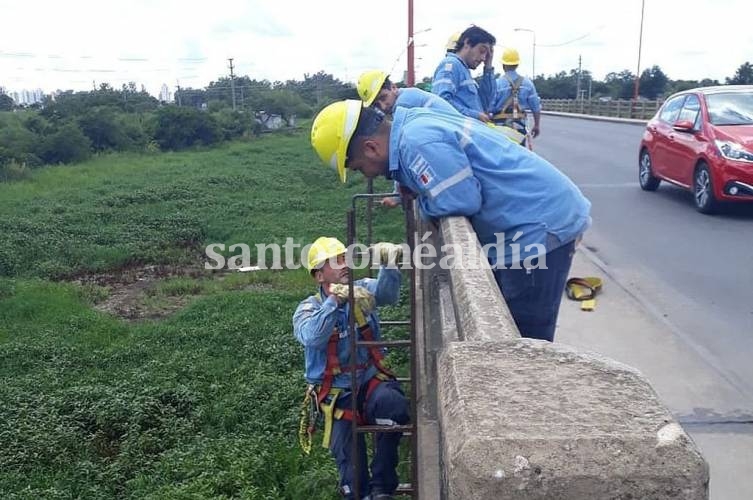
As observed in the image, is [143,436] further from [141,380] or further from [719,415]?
[719,415]

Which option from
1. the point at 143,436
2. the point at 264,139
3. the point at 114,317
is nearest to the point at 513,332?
the point at 143,436

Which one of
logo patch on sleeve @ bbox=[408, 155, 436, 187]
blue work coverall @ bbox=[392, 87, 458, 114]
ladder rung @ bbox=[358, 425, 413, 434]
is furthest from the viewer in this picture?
blue work coverall @ bbox=[392, 87, 458, 114]

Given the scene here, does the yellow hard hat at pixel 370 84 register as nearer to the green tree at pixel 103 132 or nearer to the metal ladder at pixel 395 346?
the metal ladder at pixel 395 346

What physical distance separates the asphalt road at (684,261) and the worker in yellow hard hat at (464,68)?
6.80 feet

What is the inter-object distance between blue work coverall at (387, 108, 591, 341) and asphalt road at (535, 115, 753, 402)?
1.65 meters

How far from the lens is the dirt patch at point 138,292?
8.99 m

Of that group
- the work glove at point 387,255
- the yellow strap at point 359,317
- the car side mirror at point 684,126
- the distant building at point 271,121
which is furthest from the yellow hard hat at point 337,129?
the distant building at point 271,121

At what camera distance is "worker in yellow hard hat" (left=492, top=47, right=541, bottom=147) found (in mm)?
8969

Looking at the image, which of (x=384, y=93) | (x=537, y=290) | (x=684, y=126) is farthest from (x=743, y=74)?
(x=537, y=290)

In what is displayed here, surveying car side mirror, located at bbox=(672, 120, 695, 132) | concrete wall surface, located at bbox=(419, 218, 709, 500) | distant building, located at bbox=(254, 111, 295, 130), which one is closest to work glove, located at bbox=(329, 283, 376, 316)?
concrete wall surface, located at bbox=(419, 218, 709, 500)

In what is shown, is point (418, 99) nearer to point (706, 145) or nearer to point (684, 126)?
point (706, 145)

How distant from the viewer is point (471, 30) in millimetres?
6559

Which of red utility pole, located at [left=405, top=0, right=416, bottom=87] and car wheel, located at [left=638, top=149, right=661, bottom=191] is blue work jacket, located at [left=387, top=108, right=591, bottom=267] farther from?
red utility pole, located at [left=405, top=0, right=416, bottom=87]

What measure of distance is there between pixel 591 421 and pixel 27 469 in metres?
4.94
